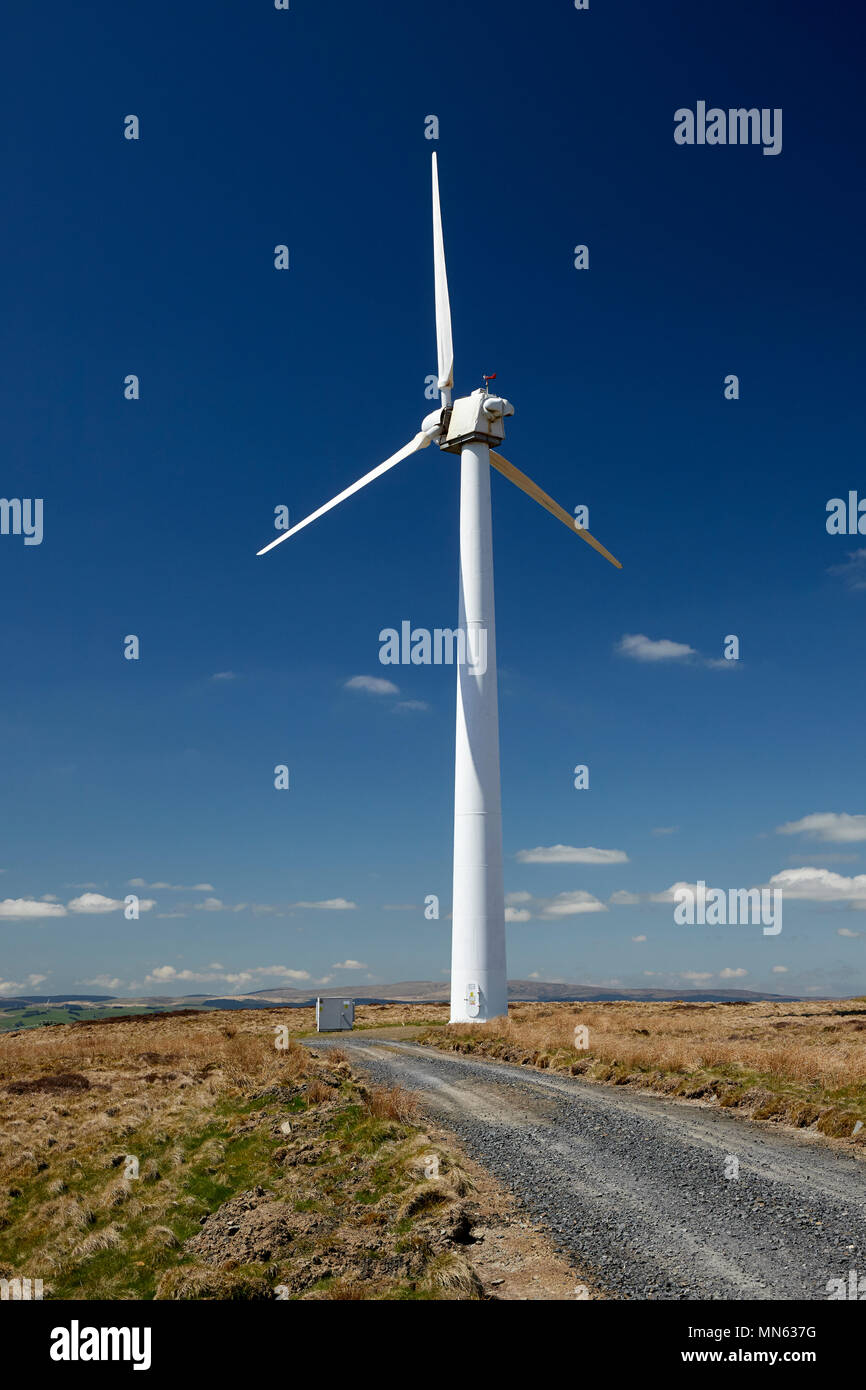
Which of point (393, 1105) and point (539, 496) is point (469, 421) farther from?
point (393, 1105)

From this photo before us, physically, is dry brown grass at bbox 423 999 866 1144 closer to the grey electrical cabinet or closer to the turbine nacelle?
the grey electrical cabinet

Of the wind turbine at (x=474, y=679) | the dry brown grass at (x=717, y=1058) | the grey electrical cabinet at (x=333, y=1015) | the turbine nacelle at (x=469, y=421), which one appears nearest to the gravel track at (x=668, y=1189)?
the dry brown grass at (x=717, y=1058)

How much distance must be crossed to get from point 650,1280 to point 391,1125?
986cm

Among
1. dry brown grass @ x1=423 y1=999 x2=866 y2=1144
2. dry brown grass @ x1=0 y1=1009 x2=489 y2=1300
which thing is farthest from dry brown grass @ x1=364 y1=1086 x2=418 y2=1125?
dry brown grass @ x1=423 y1=999 x2=866 y2=1144

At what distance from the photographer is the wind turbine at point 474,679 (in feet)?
146

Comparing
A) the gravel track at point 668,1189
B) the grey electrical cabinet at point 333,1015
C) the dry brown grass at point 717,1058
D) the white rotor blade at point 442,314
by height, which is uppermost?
the white rotor blade at point 442,314

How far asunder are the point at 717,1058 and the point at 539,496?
1405 inches

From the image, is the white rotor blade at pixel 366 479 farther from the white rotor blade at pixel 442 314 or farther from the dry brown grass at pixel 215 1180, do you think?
the dry brown grass at pixel 215 1180

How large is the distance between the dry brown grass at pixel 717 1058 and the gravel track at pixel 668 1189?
4.08 feet

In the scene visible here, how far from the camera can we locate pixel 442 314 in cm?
5172

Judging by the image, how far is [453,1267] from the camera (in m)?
11.2

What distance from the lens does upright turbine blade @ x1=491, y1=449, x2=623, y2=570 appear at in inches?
2032
